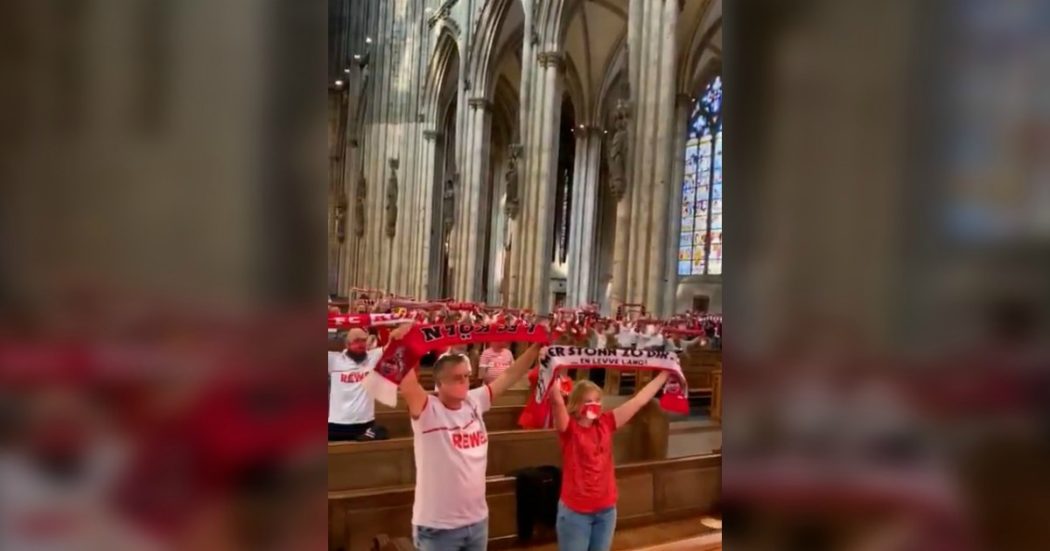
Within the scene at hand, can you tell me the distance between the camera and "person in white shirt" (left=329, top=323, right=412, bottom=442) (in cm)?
475

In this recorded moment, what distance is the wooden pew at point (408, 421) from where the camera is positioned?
5.82m

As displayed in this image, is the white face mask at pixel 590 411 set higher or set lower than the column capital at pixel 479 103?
lower

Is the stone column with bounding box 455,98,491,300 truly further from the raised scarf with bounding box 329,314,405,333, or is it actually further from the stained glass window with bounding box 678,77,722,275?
the raised scarf with bounding box 329,314,405,333

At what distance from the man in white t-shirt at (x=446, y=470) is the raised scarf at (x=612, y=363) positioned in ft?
2.37

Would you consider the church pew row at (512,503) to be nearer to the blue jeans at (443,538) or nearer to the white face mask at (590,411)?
the blue jeans at (443,538)

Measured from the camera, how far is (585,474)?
3143mm

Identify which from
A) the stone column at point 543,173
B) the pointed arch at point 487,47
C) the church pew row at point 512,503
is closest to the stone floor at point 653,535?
the church pew row at point 512,503

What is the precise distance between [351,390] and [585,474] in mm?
2256

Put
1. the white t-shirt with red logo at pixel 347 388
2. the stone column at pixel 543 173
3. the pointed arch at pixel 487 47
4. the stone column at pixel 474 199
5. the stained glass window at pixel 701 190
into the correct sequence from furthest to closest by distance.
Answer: the stained glass window at pixel 701 190
the pointed arch at pixel 487 47
the stone column at pixel 474 199
the stone column at pixel 543 173
the white t-shirt with red logo at pixel 347 388
